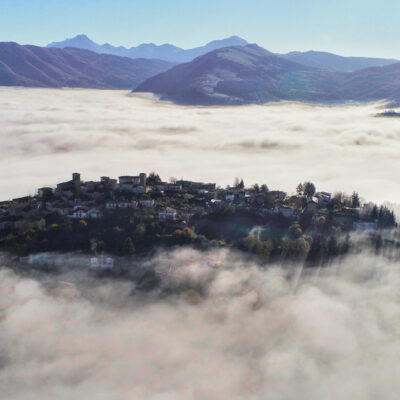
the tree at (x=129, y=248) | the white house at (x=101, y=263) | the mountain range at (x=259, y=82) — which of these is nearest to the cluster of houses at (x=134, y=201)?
the tree at (x=129, y=248)

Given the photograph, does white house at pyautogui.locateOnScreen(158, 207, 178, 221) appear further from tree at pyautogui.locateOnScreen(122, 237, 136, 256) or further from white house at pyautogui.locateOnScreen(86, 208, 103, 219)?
white house at pyautogui.locateOnScreen(86, 208, 103, 219)

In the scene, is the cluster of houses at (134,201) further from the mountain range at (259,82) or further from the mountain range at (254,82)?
the mountain range at (259,82)

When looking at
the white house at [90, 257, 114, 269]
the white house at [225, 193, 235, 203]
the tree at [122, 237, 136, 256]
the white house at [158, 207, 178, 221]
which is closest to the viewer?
the white house at [90, 257, 114, 269]

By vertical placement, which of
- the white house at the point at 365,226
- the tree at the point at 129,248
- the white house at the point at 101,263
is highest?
Result: the white house at the point at 365,226

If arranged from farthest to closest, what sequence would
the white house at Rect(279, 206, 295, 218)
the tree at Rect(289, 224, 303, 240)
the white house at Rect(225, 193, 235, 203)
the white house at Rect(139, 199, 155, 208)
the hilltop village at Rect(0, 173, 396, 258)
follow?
1. the white house at Rect(225, 193, 235, 203)
2. the white house at Rect(139, 199, 155, 208)
3. the white house at Rect(279, 206, 295, 218)
4. the tree at Rect(289, 224, 303, 240)
5. the hilltop village at Rect(0, 173, 396, 258)

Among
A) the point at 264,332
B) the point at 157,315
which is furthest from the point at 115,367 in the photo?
the point at 264,332

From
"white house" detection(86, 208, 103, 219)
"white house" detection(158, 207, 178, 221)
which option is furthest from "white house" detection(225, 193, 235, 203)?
"white house" detection(86, 208, 103, 219)

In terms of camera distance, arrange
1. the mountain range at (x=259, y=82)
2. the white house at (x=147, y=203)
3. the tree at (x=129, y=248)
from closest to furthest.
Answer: the tree at (x=129, y=248), the white house at (x=147, y=203), the mountain range at (x=259, y=82)
